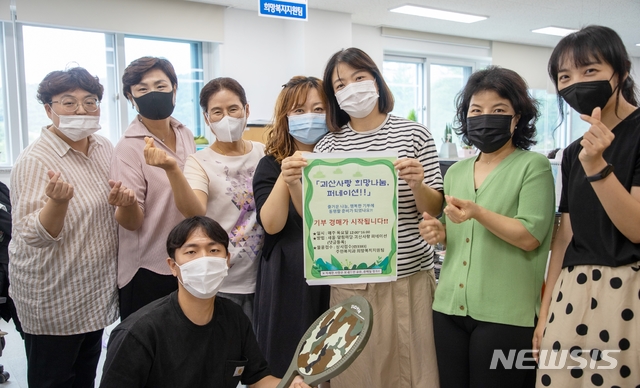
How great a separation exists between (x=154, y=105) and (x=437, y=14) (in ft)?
18.8

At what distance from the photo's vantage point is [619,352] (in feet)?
3.98

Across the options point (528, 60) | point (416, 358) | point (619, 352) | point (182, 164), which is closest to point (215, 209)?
point (182, 164)

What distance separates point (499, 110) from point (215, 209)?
3.48ft

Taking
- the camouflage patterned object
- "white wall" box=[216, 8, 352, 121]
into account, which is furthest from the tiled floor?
"white wall" box=[216, 8, 352, 121]

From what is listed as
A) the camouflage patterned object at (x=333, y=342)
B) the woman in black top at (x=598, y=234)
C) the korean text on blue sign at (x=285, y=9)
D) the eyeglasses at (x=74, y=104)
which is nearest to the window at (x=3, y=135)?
the korean text on blue sign at (x=285, y=9)

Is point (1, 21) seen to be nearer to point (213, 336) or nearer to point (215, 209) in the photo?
point (215, 209)

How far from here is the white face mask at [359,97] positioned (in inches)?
64.6

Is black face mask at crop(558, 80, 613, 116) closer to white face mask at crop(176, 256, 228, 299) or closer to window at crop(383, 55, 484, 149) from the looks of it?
white face mask at crop(176, 256, 228, 299)

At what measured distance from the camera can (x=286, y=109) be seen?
1804mm

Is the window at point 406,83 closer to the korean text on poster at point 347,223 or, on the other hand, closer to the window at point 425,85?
the window at point 425,85

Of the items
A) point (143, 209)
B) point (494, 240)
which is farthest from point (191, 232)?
point (494, 240)

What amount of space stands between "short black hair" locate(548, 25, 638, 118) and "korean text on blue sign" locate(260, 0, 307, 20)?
10.0 ft

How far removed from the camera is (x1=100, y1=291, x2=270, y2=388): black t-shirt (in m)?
1.40

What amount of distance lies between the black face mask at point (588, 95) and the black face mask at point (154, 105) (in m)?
1.40
